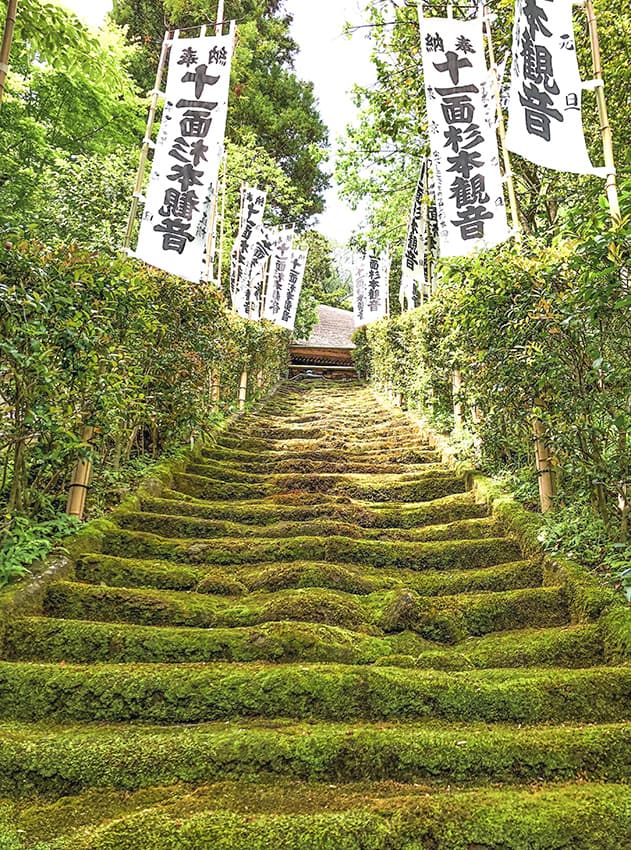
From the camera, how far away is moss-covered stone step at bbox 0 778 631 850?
5.58 ft

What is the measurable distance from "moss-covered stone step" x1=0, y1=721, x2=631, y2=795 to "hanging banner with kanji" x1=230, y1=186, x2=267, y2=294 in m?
9.71

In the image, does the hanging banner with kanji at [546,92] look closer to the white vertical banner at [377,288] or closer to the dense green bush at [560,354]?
the dense green bush at [560,354]

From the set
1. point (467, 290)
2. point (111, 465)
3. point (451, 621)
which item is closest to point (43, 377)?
point (111, 465)

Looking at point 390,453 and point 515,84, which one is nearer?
point 515,84

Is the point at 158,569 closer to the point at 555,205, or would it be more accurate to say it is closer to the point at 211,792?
the point at 211,792

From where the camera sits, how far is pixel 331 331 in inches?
935

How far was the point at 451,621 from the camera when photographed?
3.21m

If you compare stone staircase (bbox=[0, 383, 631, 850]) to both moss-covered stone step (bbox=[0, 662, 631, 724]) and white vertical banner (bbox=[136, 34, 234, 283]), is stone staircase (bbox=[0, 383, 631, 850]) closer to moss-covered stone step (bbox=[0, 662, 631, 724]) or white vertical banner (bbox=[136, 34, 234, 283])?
moss-covered stone step (bbox=[0, 662, 631, 724])

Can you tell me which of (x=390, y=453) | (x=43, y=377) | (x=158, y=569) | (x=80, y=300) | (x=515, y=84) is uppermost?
(x=515, y=84)

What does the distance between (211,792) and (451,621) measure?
1727 mm

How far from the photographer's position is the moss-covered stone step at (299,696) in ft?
7.91

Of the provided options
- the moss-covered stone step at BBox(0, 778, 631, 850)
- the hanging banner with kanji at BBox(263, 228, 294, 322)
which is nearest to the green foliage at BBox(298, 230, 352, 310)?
the hanging banner with kanji at BBox(263, 228, 294, 322)

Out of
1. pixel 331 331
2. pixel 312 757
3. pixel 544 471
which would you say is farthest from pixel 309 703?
pixel 331 331

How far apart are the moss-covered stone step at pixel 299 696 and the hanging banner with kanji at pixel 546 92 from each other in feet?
12.0
